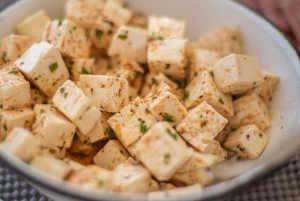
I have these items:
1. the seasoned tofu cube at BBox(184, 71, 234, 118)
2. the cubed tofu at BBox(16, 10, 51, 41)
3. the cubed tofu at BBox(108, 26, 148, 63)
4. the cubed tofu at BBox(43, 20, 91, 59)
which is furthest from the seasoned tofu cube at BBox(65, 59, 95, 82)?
the seasoned tofu cube at BBox(184, 71, 234, 118)

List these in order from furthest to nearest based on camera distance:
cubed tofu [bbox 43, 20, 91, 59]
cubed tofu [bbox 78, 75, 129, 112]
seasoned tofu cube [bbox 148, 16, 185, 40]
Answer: seasoned tofu cube [bbox 148, 16, 185, 40]
cubed tofu [bbox 43, 20, 91, 59]
cubed tofu [bbox 78, 75, 129, 112]

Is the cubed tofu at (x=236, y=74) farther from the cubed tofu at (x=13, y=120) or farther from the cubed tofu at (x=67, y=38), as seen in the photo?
the cubed tofu at (x=13, y=120)

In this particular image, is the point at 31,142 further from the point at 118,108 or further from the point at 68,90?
the point at 118,108

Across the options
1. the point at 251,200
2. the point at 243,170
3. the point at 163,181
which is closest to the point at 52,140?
the point at 163,181

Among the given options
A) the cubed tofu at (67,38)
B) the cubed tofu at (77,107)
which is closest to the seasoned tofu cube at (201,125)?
the cubed tofu at (77,107)

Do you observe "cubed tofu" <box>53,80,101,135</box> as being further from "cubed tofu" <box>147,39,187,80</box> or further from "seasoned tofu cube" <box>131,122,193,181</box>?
"cubed tofu" <box>147,39,187,80</box>
